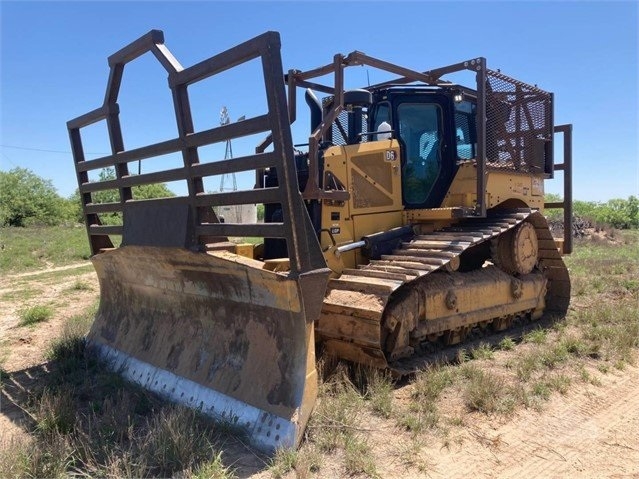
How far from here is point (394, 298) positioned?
497cm

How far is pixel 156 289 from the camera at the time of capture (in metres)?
4.97

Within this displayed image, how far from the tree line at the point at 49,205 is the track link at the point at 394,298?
25785 mm

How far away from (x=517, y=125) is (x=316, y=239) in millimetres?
4618

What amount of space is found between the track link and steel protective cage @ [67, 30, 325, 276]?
3.62ft

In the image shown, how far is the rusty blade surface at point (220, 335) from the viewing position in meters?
3.55

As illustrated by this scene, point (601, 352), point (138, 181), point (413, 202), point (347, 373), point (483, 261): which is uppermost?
point (138, 181)

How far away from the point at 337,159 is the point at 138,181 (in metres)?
2.03

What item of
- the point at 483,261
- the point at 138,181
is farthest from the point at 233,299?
the point at 483,261

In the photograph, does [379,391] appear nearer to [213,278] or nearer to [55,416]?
[213,278]

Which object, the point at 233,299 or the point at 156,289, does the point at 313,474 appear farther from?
the point at 156,289

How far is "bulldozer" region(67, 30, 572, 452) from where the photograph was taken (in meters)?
3.60

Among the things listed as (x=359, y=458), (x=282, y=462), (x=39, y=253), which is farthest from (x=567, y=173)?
(x=39, y=253)

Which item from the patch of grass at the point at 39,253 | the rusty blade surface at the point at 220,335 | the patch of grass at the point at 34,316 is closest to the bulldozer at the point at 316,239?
the rusty blade surface at the point at 220,335

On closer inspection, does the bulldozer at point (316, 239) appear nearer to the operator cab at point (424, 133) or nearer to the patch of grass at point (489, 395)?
the operator cab at point (424, 133)
